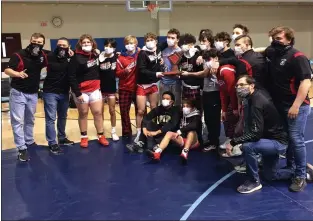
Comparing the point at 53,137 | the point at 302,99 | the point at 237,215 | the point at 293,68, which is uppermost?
the point at 293,68

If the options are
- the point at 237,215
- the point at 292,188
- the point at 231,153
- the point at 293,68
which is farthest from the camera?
the point at 231,153

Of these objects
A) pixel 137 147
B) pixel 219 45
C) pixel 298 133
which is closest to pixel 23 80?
pixel 137 147

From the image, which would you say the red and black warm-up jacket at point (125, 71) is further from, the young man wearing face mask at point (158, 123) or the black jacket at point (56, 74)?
the black jacket at point (56, 74)

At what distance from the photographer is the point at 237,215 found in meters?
3.17

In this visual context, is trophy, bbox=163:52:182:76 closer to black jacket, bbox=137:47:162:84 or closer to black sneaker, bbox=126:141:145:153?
black jacket, bbox=137:47:162:84

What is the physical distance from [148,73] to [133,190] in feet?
6.01

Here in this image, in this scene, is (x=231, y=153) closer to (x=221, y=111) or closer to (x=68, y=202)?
(x=221, y=111)

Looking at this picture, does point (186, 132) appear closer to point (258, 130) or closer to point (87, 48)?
point (258, 130)

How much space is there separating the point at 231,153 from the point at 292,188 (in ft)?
3.75

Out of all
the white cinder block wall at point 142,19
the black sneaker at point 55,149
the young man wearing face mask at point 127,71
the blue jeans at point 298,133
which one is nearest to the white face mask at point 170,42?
the young man wearing face mask at point 127,71

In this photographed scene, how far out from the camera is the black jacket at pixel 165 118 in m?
4.68

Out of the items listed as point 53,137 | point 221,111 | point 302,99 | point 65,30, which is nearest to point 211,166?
point 221,111

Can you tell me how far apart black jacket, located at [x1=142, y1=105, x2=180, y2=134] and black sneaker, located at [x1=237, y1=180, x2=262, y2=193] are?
1346 mm

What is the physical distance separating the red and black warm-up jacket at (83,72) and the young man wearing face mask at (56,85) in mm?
128
